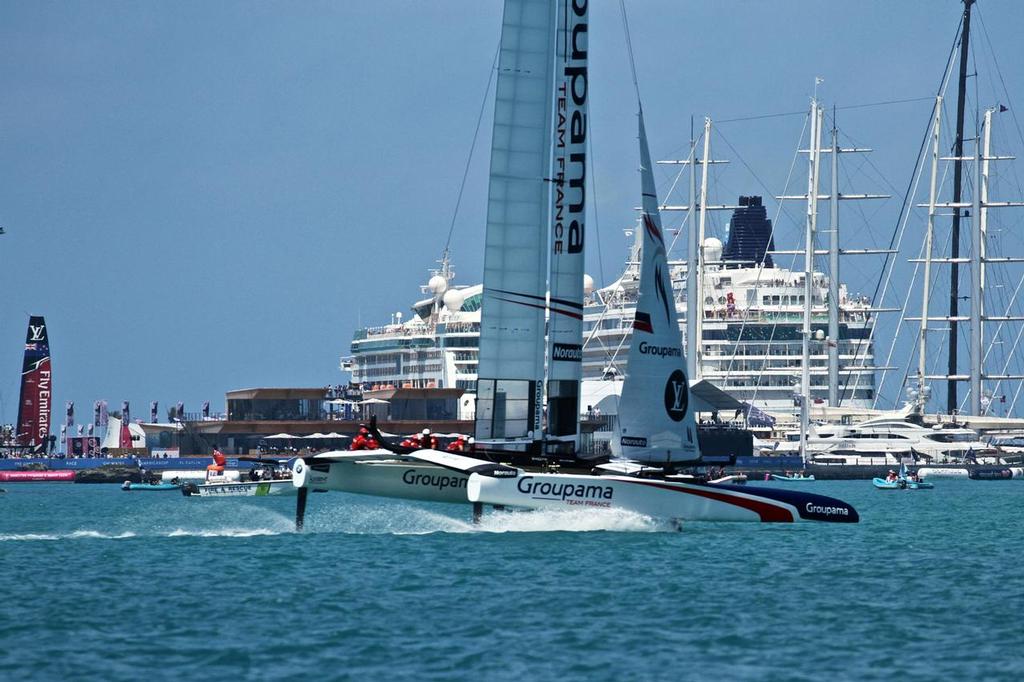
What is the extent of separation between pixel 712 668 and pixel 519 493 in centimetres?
1079

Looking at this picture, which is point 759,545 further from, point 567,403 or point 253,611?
point 253,611

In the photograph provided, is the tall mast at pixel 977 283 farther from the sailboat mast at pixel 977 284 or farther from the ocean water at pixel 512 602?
the ocean water at pixel 512 602

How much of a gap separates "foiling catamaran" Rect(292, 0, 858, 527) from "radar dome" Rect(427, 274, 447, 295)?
94.7 m

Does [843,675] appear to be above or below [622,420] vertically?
below

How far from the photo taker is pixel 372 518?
3506 centimetres

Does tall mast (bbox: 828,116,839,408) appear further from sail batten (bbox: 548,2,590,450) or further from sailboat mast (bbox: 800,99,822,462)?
sail batten (bbox: 548,2,590,450)

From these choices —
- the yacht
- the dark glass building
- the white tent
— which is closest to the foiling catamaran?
the yacht

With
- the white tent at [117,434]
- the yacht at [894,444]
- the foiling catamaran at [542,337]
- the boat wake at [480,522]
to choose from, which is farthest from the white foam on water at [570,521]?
the white tent at [117,434]

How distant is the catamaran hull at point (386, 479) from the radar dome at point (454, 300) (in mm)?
92839

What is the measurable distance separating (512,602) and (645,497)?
7.40 meters

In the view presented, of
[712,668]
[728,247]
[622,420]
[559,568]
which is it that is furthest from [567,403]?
[728,247]

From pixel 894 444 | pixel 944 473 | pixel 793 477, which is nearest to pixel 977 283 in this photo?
pixel 894 444

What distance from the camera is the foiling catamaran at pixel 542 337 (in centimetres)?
2764

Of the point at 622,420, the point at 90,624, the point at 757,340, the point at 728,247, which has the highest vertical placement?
the point at 728,247
